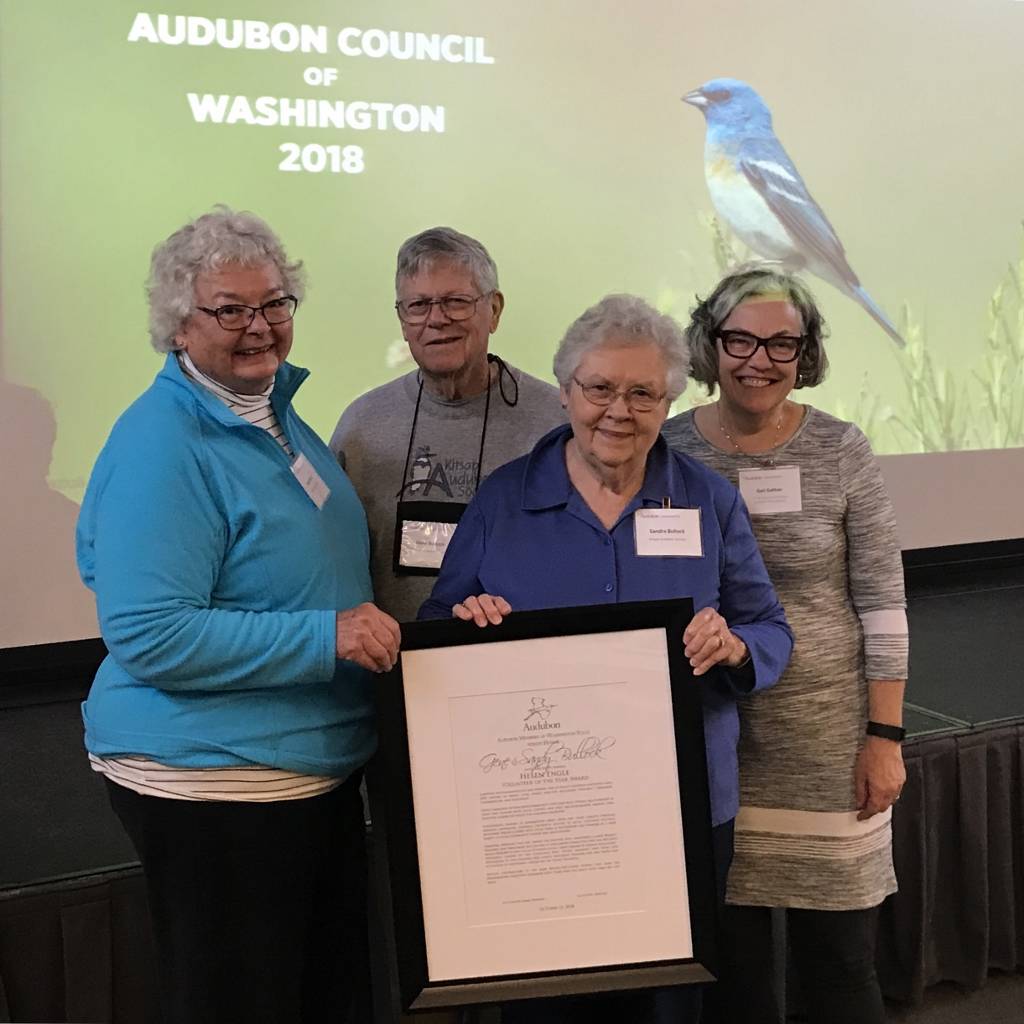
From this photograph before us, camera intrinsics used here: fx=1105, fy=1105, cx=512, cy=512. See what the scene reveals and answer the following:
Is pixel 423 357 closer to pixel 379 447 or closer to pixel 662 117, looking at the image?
pixel 379 447

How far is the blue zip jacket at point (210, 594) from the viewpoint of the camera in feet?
4.65

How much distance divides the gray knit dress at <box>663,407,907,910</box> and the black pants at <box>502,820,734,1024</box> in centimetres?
24

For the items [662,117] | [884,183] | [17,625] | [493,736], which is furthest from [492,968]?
[884,183]

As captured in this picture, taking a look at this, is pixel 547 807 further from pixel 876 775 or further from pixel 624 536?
pixel 876 775

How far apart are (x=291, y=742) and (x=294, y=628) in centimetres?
19

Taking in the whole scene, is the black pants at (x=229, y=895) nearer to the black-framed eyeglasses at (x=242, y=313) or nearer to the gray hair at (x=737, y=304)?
the black-framed eyeglasses at (x=242, y=313)

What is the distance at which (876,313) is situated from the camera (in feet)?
13.6

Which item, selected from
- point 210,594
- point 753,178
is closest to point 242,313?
point 210,594

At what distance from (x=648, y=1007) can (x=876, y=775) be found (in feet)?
1.82

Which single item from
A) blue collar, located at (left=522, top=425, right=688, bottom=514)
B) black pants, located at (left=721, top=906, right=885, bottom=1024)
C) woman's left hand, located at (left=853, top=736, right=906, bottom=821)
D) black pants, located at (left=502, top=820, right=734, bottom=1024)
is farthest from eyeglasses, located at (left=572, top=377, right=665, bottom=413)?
black pants, located at (left=721, top=906, right=885, bottom=1024)

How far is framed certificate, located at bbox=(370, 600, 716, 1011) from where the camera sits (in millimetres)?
1531

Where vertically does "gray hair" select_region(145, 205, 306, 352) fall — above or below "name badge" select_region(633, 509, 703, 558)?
above

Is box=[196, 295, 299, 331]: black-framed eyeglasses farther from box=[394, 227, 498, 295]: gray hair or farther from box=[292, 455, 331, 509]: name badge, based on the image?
box=[394, 227, 498, 295]: gray hair

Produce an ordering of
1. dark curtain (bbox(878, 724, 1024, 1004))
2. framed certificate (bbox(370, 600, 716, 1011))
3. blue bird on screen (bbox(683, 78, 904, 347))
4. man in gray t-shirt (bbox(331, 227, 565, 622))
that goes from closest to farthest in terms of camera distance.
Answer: framed certificate (bbox(370, 600, 716, 1011)) < man in gray t-shirt (bbox(331, 227, 565, 622)) < dark curtain (bbox(878, 724, 1024, 1004)) < blue bird on screen (bbox(683, 78, 904, 347))
